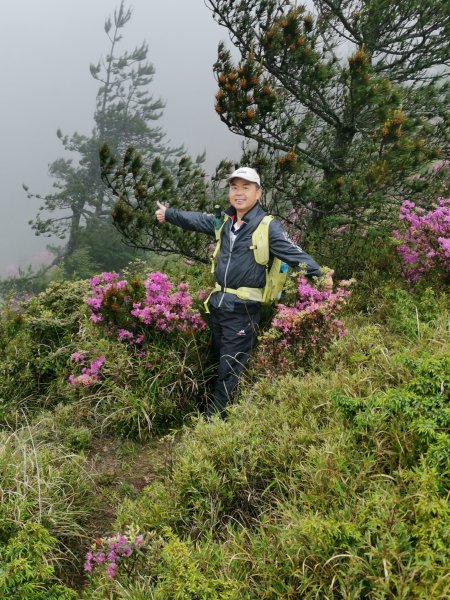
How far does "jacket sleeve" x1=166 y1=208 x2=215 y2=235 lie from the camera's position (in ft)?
14.8

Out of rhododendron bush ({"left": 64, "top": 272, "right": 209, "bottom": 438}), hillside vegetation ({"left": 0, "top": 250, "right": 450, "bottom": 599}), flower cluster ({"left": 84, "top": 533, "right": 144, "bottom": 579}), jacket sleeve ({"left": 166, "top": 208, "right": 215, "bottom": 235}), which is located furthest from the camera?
jacket sleeve ({"left": 166, "top": 208, "right": 215, "bottom": 235})

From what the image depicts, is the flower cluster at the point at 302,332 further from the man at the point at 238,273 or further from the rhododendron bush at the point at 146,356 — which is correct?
the rhododendron bush at the point at 146,356

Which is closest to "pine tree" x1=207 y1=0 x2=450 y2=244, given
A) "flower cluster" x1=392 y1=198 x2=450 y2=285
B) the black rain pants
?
"flower cluster" x1=392 y1=198 x2=450 y2=285

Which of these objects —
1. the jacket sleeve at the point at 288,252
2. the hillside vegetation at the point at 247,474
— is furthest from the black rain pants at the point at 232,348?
the jacket sleeve at the point at 288,252

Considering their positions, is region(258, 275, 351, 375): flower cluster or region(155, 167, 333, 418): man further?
region(155, 167, 333, 418): man

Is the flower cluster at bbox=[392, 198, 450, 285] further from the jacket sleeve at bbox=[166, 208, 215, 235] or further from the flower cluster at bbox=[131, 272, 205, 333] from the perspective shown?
the flower cluster at bbox=[131, 272, 205, 333]

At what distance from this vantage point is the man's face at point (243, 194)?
4.08 m

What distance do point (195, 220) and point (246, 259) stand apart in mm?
781

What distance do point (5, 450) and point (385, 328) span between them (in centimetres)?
315

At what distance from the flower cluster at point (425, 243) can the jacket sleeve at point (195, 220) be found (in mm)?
1884

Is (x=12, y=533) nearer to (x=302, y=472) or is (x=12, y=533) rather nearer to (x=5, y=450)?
(x=5, y=450)

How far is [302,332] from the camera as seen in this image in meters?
3.88

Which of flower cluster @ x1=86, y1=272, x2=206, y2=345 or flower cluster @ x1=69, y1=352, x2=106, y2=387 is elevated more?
flower cluster @ x1=86, y1=272, x2=206, y2=345

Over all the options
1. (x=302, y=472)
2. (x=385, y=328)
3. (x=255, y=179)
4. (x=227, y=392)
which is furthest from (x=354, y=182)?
(x=302, y=472)
